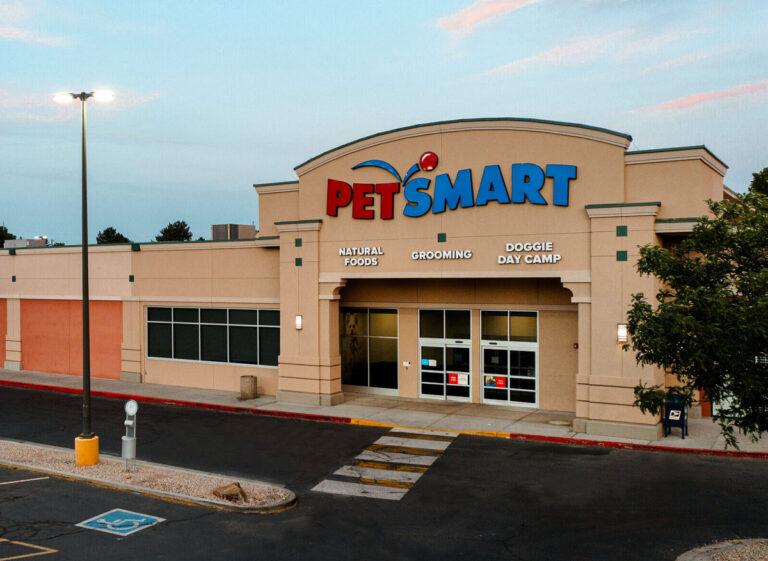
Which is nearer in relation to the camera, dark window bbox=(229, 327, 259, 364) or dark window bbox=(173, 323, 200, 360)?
dark window bbox=(229, 327, 259, 364)

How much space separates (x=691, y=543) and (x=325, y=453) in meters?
8.79

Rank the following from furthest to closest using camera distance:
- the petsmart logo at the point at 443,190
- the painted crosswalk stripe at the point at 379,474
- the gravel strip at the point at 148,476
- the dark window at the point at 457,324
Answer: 1. the dark window at the point at 457,324
2. the petsmart logo at the point at 443,190
3. the painted crosswalk stripe at the point at 379,474
4. the gravel strip at the point at 148,476

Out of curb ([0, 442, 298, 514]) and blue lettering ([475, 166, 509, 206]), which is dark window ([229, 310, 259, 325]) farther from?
curb ([0, 442, 298, 514])

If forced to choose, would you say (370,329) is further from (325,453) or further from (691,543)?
(691,543)

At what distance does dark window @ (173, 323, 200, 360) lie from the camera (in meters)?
26.4

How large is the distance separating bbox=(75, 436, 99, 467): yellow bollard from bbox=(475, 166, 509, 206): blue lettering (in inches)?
471

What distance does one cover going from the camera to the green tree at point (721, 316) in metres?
9.50

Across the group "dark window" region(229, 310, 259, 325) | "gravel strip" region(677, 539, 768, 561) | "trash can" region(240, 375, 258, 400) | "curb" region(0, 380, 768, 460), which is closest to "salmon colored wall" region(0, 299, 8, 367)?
"curb" region(0, 380, 768, 460)

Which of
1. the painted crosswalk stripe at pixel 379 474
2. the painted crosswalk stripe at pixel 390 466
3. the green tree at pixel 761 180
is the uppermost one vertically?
the green tree at pixel 761 180

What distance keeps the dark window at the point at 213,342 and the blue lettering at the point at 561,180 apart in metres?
13.2

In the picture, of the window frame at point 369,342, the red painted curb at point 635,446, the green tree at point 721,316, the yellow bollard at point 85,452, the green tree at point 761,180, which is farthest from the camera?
the green tree at point 761,180

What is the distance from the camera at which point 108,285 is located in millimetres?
28766

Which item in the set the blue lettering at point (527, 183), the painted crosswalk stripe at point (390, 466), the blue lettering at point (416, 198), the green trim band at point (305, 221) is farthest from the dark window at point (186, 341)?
the blue lettering at point (527, 183)

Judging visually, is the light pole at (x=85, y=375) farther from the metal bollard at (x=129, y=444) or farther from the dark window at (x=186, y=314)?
the dark window at (x=186, y=314)
